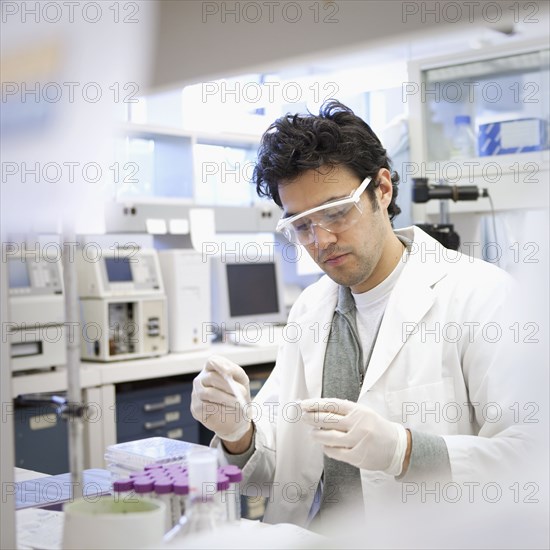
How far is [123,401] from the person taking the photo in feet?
10.5

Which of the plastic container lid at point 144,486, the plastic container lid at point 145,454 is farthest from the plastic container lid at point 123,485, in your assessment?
the plastic container lid at point 145,454

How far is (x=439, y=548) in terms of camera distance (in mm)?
687

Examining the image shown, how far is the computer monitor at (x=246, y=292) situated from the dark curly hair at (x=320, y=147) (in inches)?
90.0

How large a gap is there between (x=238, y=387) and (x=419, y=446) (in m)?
0.35

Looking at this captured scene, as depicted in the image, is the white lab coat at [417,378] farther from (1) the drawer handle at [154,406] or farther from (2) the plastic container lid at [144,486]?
(1) the drawer handle at [154,406]

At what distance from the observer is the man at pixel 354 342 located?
153 centimetres

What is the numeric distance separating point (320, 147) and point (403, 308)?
1.27ft

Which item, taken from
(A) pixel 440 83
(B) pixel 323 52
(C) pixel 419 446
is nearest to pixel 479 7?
(B) pixel 323 52

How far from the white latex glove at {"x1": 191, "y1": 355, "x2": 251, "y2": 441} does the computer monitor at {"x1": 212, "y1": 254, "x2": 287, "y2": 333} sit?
2.42m

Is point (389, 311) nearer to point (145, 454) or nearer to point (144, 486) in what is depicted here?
point (145, 454)

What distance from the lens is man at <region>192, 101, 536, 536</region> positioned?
5.01 feet

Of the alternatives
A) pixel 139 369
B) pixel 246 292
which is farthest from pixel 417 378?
pixel 246 292

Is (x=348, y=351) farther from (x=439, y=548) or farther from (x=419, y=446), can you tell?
(x=439, y=548)

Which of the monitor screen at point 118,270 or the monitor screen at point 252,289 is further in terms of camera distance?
the monitor screen at point 252,289
